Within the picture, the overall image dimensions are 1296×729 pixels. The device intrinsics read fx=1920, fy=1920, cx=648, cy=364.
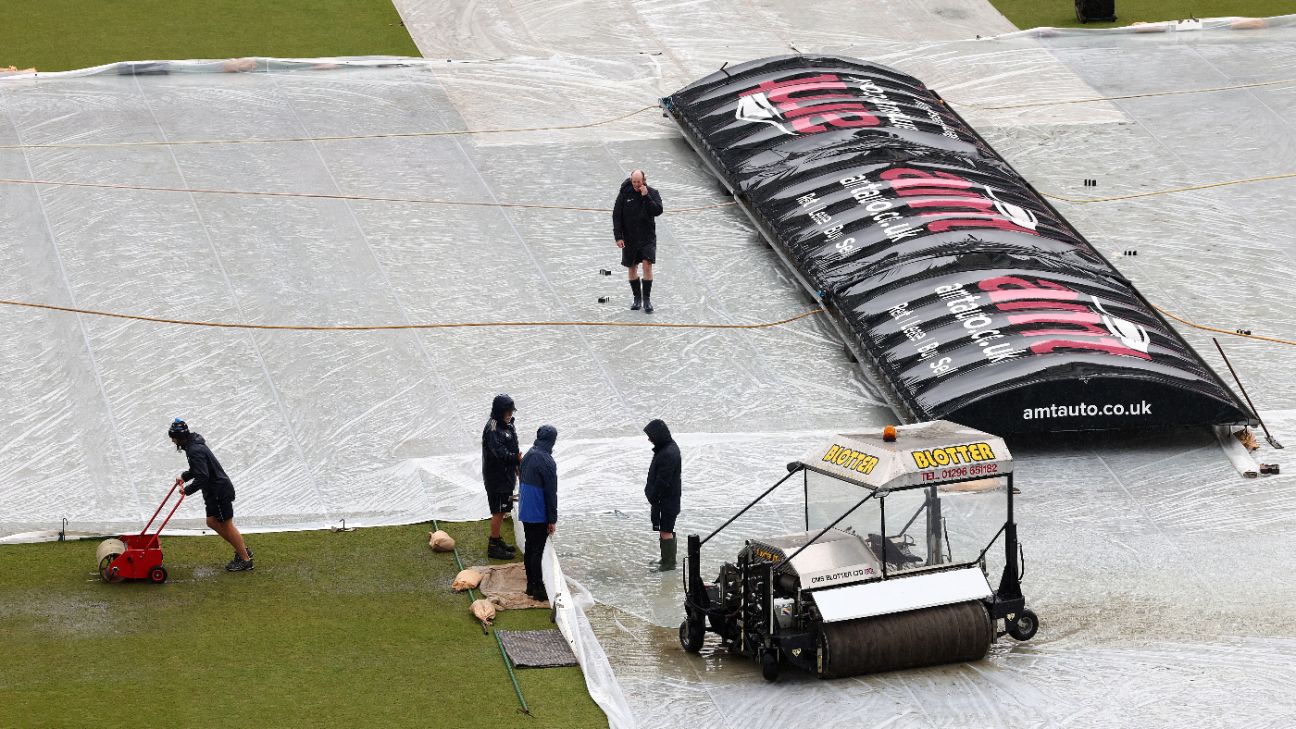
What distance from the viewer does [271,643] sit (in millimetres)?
14766

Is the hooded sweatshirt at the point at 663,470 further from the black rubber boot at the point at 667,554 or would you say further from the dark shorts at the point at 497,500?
the dark shorts at the point at 497,500

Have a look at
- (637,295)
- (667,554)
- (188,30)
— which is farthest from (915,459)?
(188,30)

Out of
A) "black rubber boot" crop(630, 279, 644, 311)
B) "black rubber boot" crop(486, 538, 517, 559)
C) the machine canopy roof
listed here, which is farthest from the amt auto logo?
the machine canopy roof

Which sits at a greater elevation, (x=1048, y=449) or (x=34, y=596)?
(x=34, y=596)

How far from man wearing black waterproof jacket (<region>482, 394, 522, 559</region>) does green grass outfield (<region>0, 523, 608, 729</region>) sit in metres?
0.22

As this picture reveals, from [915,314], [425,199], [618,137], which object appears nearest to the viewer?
[915,314]

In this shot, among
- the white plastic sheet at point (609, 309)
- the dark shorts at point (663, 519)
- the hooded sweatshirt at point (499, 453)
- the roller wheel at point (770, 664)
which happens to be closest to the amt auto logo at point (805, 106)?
the white plastic sheet at point (609, 309)

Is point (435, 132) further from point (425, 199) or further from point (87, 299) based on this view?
point (87, 299)

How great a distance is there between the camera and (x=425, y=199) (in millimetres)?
25141

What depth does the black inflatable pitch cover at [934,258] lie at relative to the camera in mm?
18219

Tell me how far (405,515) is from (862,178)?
25.7 feet

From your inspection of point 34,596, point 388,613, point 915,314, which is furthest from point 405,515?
point 915,314

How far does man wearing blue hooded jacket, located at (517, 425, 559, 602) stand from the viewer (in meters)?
15.6

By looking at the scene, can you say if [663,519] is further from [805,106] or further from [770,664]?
[805,106]
